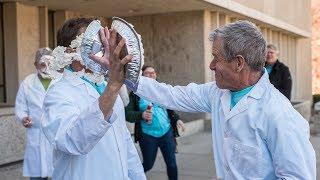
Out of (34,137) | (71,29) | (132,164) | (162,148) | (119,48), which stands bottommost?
(162,148)

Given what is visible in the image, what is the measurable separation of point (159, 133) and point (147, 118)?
29 centimetres

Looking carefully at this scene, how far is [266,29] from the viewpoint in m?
20.1

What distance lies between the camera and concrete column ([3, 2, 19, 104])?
37.2 ft

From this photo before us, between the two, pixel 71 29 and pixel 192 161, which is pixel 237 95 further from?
pixel 192 161

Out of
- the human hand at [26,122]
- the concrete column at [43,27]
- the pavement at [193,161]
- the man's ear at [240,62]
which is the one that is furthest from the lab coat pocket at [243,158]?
the concrete column at [43,27]

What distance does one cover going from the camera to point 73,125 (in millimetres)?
2258

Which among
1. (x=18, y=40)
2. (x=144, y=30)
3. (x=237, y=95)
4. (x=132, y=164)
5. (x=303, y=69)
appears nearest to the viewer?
(x=237, y=95)

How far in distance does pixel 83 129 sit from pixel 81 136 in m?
0.04

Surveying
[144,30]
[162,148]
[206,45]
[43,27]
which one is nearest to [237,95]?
[162,148]

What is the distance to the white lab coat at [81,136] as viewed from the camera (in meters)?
2.23

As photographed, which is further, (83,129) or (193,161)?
(193,161)

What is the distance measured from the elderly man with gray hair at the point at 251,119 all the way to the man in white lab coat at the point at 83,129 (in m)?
0.21

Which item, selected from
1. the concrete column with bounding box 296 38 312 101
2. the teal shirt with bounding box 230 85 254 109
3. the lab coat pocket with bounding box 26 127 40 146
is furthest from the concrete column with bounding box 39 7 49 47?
the concrete column with bounding box 296 38 312 101

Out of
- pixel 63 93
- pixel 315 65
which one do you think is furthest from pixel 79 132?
pixel 315 65
